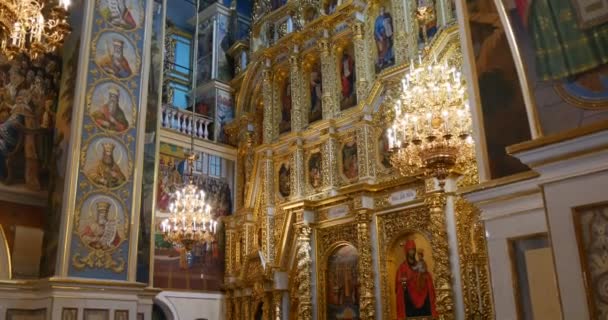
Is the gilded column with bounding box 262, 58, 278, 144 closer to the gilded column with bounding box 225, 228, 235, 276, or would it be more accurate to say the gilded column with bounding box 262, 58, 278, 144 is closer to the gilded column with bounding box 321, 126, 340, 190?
the gilded column with bounding box 321, 126, 340, 190

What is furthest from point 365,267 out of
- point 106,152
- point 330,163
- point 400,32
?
point 106,152

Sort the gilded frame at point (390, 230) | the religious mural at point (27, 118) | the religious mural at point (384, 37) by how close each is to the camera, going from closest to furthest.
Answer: the religious mural at point (27, 118) < the gilded frame at point (390, 230) < the religious mural at point (384, 37)

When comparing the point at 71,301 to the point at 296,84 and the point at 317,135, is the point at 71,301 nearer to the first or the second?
the point at 317,135

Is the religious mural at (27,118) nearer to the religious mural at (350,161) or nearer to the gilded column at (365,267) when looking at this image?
the gilded column at (365,267)

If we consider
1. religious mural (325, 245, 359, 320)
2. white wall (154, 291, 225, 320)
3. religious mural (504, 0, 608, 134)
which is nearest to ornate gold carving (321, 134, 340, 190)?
religious mural (325, 245, 359, 320)

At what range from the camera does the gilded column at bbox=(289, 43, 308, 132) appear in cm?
1486

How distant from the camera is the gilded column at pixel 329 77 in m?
14.1

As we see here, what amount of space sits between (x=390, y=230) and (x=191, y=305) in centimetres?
593

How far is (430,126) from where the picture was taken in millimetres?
8438

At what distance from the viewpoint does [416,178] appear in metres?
11.6

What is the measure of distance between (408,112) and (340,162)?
15.3ft

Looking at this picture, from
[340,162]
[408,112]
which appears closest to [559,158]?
[408,112]

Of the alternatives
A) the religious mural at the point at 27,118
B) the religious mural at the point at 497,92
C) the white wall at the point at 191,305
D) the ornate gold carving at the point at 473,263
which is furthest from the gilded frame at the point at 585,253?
the white wall at the point at 191,305

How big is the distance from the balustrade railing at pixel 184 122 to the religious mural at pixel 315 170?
362 cm
